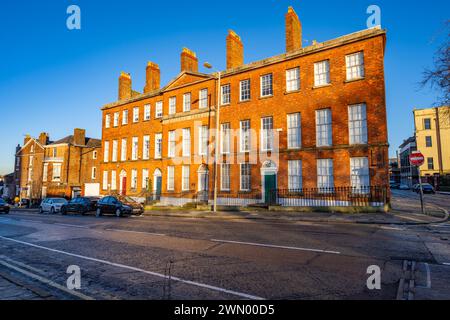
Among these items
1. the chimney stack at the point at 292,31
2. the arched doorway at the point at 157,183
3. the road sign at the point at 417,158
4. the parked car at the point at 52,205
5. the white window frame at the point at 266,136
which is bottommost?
the parked car at the point at 52,205

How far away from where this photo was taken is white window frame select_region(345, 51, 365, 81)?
65.0 ft

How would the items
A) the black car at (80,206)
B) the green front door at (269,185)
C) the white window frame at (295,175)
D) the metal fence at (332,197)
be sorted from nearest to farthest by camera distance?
the metal fence at (332,197), the white window frame at (295,175), the green front door at (269,185), the black car at (80,206)

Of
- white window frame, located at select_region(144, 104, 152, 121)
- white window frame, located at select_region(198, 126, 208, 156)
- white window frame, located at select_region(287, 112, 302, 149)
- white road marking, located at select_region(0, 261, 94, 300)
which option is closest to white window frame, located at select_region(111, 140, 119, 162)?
white window frame, located at select_region(144, 104, 152, 121)

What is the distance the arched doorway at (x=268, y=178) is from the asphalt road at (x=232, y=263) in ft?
40.0

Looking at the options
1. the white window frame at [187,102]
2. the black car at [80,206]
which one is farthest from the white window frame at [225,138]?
the black car at [80,206]

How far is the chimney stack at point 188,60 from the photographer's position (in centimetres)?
3012

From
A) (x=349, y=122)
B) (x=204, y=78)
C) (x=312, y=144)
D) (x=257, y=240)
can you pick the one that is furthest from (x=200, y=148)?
(x=257, y=240)

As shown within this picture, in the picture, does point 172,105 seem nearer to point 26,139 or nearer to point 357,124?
point 357,124

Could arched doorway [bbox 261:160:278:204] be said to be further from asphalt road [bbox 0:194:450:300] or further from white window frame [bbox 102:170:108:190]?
white window frame [bbox 102:170:108:190]

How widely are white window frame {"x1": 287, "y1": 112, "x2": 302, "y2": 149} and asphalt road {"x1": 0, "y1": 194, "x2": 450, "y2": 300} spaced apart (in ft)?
40.2

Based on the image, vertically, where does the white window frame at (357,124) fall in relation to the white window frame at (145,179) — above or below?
above

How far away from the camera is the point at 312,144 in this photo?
70.1 feet

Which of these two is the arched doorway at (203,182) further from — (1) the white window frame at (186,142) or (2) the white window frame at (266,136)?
(2) the white window frame at (266,136)
